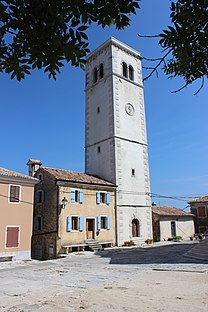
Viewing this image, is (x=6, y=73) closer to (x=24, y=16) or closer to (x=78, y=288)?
(x=24, y=16)

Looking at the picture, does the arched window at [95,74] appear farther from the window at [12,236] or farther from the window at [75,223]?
the window at [12,236]

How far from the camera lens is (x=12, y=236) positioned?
17469mm

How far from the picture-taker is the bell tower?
23922 millimetres

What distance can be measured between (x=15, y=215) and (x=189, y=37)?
17023 millimetres

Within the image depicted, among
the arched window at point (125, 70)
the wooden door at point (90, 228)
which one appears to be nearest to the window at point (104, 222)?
the wooden door at point (90, 228)

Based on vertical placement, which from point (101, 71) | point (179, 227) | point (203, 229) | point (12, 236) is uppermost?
point (101, 71)

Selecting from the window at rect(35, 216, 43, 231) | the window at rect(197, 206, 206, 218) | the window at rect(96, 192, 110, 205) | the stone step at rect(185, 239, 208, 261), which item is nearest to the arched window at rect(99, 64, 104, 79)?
the window at rect(96, 192, 110, 205)

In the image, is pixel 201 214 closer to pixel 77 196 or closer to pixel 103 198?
pixel 103 198

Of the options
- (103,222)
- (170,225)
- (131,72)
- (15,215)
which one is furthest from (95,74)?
(170,225)

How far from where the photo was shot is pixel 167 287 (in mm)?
8375

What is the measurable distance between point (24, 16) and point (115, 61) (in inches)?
1004

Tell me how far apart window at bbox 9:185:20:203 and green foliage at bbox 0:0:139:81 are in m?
16.2

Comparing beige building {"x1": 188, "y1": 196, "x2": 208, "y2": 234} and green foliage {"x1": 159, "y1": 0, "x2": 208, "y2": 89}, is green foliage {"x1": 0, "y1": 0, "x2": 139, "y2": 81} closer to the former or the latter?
green foliage {"x1": 159, "y1": 0, "x2": 208, "y2": 89}

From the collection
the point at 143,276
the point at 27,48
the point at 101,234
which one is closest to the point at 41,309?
the point at 143,276
